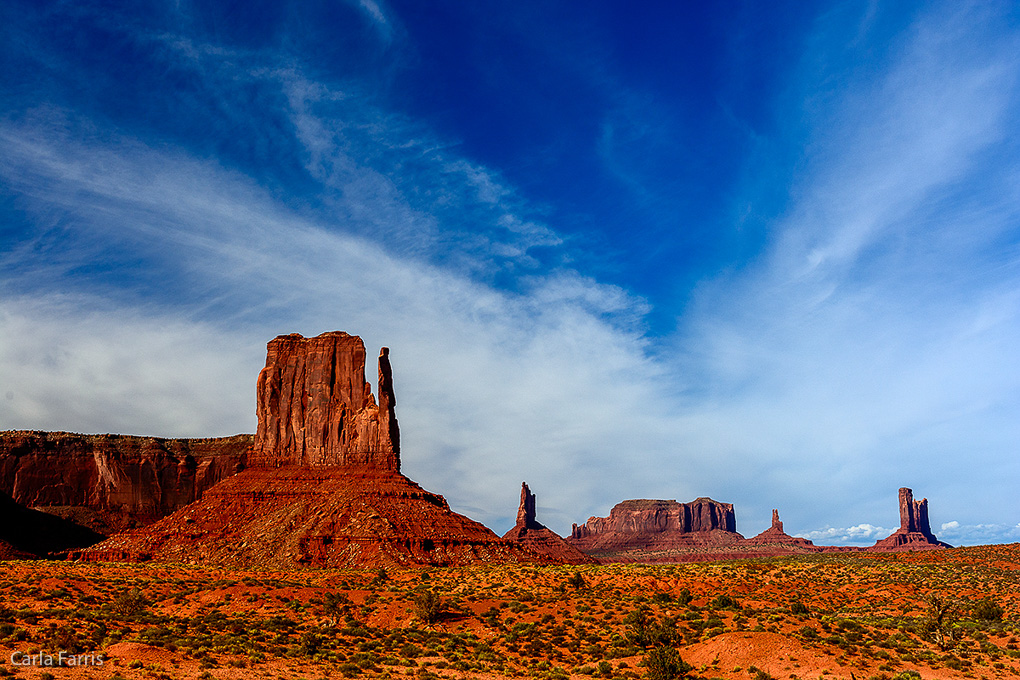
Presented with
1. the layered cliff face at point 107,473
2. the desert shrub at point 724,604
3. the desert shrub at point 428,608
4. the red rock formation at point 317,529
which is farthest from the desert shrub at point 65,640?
the layered cliff face at point 107,473

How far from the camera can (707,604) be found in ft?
153

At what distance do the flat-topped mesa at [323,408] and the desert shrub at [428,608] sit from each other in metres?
40.0

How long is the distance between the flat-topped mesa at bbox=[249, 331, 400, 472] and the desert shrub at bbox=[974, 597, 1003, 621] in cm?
5484

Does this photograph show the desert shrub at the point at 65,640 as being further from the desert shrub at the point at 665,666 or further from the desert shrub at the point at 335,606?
the desert shrub at the point at 665,666

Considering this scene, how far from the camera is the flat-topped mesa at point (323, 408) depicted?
3282 inches

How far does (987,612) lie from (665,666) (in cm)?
2316

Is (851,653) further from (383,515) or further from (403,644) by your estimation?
(383,515)

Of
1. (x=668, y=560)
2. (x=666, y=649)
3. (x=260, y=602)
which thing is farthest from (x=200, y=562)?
(x=668, y=560)

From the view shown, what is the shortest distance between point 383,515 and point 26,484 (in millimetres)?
68894

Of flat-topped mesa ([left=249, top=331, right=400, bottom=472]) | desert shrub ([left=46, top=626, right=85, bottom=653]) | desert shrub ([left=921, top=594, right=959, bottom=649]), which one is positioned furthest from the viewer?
flat-topped mesa ([left=249, top=331, right=400, bottom=472])

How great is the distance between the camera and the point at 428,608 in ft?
136

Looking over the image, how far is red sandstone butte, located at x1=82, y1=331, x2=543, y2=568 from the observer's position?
2638 inches

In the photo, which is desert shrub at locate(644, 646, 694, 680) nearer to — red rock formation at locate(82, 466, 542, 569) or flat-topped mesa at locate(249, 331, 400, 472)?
red rock formation at locate(82, 466, 542, 569)

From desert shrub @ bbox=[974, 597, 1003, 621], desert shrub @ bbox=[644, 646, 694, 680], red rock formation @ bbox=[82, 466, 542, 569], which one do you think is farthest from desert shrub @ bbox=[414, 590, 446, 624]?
desert shrub @ bbox=[974, 597, 1003, 621]
